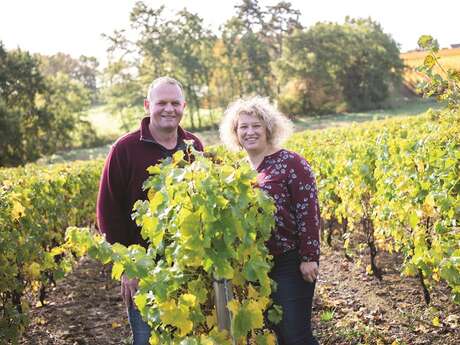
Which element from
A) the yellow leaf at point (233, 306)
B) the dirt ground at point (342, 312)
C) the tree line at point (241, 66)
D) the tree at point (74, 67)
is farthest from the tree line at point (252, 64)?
the yellow leaf at point (233, 306)

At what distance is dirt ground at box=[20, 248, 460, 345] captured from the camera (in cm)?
448

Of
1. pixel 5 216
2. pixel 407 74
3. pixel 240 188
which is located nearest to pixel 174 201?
pixel 240 188

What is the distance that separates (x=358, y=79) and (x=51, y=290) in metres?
45.7

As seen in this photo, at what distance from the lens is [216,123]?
148 ft

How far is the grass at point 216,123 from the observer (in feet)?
119

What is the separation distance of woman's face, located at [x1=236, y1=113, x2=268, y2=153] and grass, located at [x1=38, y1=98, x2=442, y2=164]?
30.2m

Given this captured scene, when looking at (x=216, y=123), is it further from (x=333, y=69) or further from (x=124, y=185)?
(x=124, y=185)

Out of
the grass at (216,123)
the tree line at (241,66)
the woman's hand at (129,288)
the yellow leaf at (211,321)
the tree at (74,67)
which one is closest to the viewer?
the yellow leaf at (211,321)

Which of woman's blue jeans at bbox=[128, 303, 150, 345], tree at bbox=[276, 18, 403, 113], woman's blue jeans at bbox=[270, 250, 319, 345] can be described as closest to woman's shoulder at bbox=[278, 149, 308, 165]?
woman's blue jeans at bbox=[270, 250, 319, 345]

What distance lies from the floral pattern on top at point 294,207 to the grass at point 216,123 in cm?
3042

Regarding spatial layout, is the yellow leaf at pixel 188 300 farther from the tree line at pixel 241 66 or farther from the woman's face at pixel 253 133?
the tree line at pixel 241 66

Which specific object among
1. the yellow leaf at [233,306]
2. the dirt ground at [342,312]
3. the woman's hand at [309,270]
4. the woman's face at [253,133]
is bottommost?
the dirt ground at [342,312]

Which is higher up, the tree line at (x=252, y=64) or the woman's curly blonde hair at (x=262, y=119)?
the tree line at (x=252, y=64)

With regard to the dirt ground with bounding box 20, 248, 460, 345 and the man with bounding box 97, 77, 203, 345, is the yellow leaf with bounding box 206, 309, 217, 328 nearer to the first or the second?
the man with bounding box 97, 77, 203, 345
